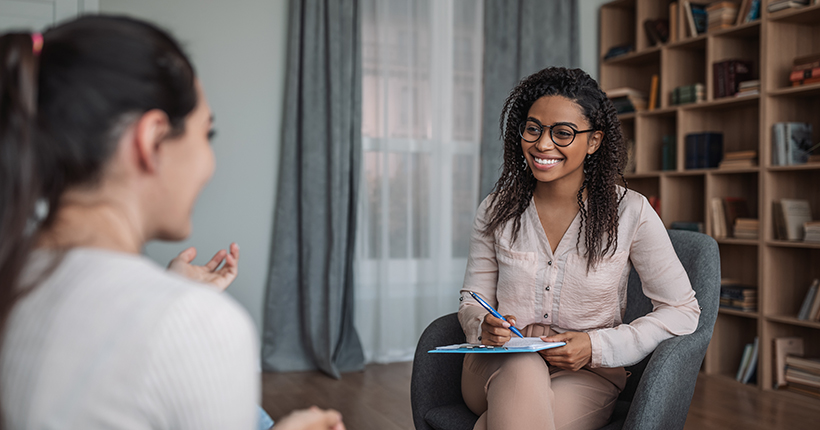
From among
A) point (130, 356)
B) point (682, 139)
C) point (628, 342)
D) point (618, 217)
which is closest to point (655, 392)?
point (628, 342)

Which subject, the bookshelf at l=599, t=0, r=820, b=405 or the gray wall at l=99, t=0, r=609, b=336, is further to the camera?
the gray wall at l=99, t=0, r=609, b=336

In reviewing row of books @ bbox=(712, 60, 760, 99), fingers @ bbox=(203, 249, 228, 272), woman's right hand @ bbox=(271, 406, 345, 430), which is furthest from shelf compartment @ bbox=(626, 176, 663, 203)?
woman's right hand @ bbox=(271, 406, 345, 430)

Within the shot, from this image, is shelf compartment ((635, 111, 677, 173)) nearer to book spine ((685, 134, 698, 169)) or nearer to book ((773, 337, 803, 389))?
book spine ((685, 134, 698, 169))

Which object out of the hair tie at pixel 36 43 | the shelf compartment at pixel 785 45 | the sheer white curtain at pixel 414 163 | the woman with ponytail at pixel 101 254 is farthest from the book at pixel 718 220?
the hair tie at pixel 36 43

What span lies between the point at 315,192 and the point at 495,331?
7.10ft

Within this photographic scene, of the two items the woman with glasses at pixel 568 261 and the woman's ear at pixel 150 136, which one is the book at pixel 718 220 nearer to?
the woman with glasses at pixel 568 261

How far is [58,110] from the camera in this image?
1.81 ft

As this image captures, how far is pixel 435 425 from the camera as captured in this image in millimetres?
1424

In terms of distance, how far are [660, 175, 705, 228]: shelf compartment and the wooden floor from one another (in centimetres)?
95

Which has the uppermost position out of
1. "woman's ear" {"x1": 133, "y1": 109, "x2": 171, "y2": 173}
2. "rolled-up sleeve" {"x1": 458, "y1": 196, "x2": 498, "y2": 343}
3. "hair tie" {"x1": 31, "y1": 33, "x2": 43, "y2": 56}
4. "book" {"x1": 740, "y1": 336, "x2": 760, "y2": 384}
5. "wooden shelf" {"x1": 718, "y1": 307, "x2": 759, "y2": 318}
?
"hair tie" {"x1": 31, "y1": 33, "x2": 43, "y2": 56}

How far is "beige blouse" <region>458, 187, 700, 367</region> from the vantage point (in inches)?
54.9

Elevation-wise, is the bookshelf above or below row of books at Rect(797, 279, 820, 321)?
above

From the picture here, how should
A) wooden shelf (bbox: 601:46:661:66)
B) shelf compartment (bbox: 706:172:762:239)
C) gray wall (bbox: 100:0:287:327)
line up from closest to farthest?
gray wall (bbox: 100:0:287:327), shelf compartment (bbox: 706:172:762:239), wooden shelf (bbox: 601:46:661:66)

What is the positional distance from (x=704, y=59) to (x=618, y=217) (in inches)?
108
